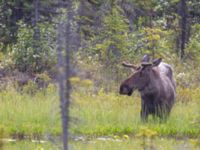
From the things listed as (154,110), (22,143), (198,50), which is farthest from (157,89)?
(198,50)

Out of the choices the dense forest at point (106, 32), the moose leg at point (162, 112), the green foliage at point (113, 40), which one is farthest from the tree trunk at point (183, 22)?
the moose leg at point (162, 112)

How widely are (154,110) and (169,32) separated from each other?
8.20 meters

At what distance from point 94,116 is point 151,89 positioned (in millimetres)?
1135

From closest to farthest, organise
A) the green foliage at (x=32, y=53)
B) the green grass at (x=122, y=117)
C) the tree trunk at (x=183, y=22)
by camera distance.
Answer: the green grass at (x=122, y=117)
the green foliage at (x=32, y=53)
the tree trunk at (x=183, y=22)

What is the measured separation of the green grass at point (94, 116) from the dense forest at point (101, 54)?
17 mm

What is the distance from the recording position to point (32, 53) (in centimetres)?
1902

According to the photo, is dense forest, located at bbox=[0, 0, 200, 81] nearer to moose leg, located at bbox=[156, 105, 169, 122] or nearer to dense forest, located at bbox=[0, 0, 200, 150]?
dense forest, located at bbox=[0, 0, 200, 150]

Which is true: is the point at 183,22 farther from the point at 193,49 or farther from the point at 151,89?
the point at 151,89

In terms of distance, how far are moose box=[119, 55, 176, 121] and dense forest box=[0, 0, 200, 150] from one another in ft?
0.97

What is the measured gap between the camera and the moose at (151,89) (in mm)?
13172

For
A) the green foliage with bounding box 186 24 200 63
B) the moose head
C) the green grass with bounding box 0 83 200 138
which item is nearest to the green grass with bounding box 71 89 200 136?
the green grass with bounding box 0 83 200 138

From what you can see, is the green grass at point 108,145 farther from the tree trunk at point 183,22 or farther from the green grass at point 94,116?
the tree trunk at point 183,22

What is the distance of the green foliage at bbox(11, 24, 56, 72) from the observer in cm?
1906

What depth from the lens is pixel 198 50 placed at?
797 inches
